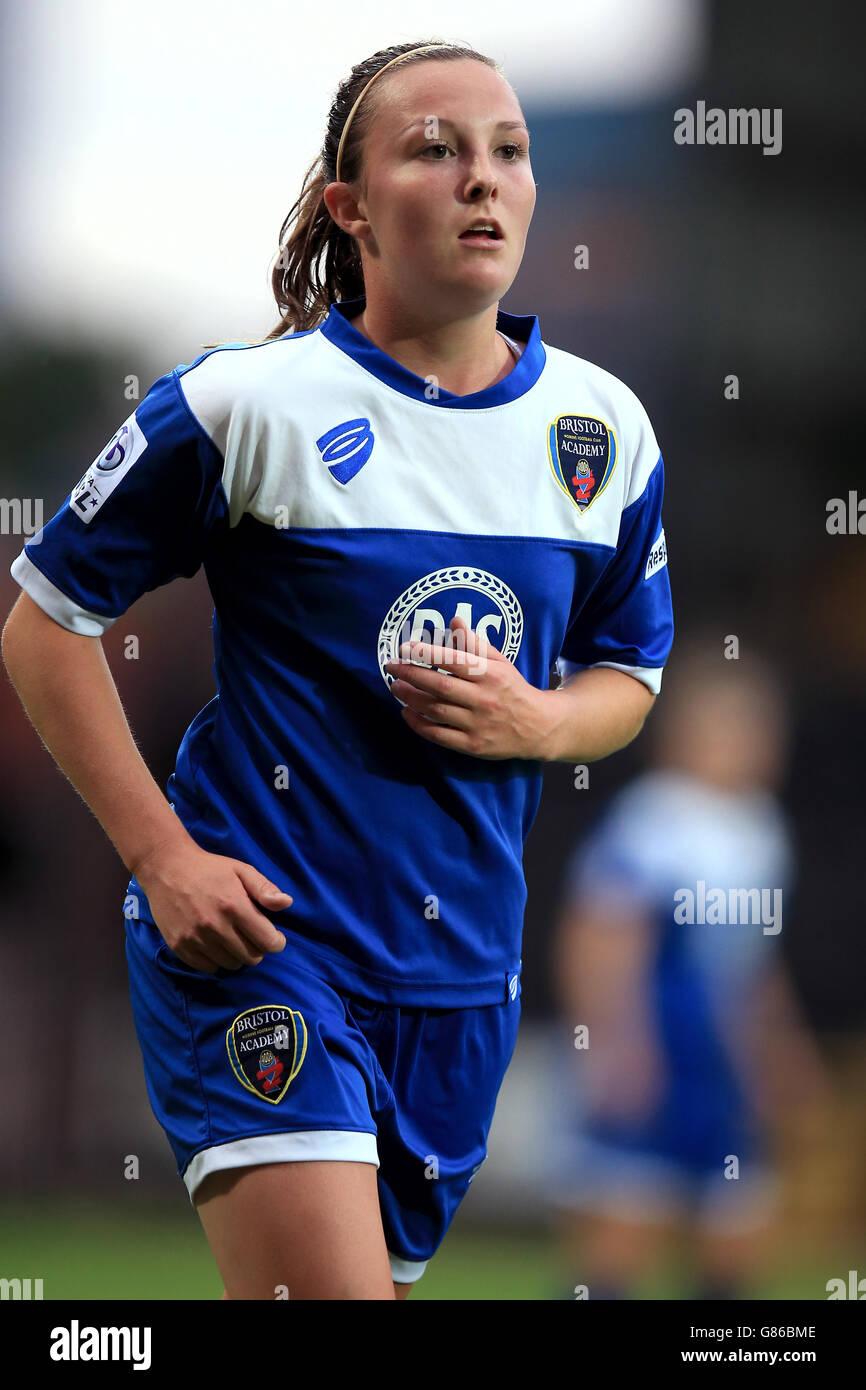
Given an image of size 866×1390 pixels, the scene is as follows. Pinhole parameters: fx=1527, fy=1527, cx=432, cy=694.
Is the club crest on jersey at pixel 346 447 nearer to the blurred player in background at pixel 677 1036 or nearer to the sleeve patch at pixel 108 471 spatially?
the sleeve patch at pixel 108 471

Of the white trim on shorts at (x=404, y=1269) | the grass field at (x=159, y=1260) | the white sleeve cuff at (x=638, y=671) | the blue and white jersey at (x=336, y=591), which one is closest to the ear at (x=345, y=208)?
the blue and white jersey at (x=336, y=591)

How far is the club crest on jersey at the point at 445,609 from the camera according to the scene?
1685mm

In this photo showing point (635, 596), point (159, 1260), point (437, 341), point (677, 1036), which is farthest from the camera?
point (159, 1260)

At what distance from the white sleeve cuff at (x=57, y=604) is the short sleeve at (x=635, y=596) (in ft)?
2.01

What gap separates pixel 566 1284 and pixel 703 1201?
0.39m

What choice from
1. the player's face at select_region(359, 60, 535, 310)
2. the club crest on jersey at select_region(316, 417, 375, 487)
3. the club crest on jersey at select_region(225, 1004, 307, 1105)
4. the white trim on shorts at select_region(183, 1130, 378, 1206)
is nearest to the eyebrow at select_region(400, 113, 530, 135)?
the player's face at select_region(359, 60, 535, 310)

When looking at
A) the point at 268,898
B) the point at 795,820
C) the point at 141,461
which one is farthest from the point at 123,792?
the point at 795,820

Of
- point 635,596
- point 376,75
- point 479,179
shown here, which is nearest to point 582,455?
point 635,596

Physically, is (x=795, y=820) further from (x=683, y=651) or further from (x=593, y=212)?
(x=593, y=212)

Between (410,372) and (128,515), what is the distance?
36 cm

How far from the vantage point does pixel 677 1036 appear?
3.22 metres

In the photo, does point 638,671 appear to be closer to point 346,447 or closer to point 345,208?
point 346,447

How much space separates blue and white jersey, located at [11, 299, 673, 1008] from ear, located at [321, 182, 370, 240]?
0.12 meters
